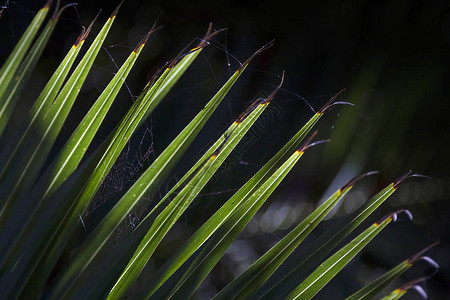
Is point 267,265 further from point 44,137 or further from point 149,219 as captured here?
point 44,137

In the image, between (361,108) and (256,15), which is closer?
(361,108)

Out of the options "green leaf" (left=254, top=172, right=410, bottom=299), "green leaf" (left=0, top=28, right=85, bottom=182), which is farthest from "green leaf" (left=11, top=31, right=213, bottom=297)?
"green leaf" (left=254, top=172, right=410, bottom=299)

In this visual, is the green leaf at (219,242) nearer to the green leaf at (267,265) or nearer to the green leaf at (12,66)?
the green leaf at (267,265)

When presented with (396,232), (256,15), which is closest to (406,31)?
(256,15)

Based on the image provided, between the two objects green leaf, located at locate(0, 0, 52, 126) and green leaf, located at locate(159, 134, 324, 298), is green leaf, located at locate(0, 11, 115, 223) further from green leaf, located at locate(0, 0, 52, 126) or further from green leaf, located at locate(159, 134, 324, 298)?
green leaf, located at locate(159, 134, 324, 298)

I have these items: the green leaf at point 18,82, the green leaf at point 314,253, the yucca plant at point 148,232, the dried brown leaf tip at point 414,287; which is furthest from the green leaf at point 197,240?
the green leaf at point 18,82

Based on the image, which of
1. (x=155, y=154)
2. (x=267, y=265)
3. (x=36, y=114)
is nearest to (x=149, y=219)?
(x=267, y=265)

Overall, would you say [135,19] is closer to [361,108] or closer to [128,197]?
[361,108]
